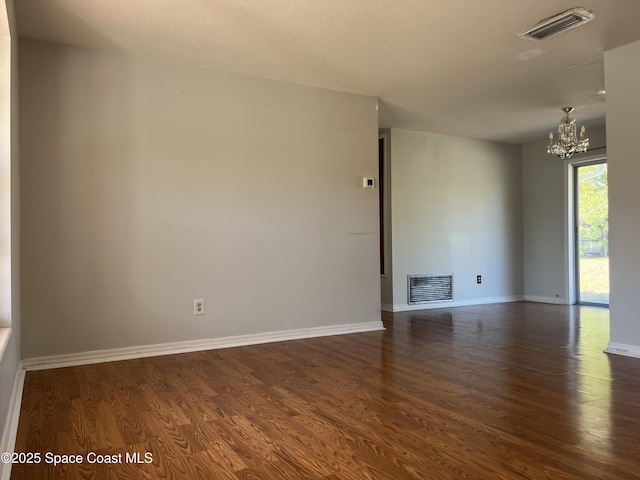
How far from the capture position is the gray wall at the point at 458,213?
19.2 feet

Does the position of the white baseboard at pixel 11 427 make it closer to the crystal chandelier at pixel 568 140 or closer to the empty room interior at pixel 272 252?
the empty room interior at pixel 272 252

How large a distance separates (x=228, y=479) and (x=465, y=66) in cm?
344

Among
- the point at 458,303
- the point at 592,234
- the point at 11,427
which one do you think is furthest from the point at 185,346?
the point at 592,234

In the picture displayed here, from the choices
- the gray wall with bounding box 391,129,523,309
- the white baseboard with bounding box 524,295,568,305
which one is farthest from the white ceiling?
the white baseboard with bounding box 524,295,568,305

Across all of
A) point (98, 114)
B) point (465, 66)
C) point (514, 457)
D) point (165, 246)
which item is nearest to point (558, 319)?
point (465, 66)

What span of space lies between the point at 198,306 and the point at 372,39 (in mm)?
2350

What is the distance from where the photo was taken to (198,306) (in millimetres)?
3625

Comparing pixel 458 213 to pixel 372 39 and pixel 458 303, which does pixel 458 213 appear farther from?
pixel 372 39

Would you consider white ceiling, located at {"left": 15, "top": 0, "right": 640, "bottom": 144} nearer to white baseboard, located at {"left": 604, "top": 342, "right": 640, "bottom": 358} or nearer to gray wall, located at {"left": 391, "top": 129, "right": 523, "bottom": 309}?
gray wall, located at {"left": 391, "top": 129, "right": 523, "bottom": 309}

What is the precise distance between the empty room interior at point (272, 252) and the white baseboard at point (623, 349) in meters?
0.01

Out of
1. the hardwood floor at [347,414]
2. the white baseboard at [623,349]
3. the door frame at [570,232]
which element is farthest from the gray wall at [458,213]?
the white baseboard at [623,349]

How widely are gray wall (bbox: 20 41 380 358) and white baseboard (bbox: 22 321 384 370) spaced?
5cm

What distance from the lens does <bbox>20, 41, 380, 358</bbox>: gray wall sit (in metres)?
3.17

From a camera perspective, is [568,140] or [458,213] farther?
[458,213]
